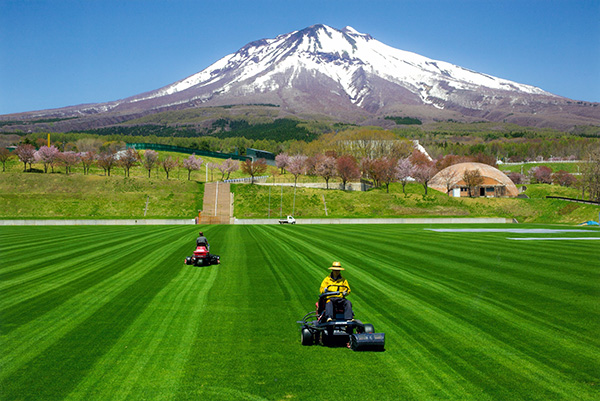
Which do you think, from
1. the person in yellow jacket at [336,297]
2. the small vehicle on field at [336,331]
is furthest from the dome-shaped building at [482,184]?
the small vehicle on field at [336,331]

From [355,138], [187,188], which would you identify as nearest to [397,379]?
[187,188]

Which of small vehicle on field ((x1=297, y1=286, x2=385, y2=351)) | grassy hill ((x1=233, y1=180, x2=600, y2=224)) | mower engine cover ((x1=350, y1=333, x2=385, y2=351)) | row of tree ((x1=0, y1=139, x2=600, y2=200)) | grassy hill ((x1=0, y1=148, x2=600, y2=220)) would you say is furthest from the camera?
row of tree ((x1=0, y1=139, x2=600, y2=200))

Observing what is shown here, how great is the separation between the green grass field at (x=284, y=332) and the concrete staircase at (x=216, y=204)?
55820mm

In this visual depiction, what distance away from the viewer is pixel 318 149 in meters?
174

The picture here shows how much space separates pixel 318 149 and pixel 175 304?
160387mm

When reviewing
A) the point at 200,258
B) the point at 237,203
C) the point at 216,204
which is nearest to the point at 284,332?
the point at 200,258

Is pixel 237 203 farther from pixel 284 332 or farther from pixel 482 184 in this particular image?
pixel 284 332

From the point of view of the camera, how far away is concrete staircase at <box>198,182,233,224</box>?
81.3 m

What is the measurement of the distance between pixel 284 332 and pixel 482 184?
5438 inches

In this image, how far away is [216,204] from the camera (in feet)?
305

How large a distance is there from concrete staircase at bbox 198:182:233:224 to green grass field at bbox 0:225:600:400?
55.8 m

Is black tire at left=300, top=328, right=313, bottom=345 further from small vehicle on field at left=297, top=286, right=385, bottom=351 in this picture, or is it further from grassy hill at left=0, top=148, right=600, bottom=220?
grassy hill at left=0, top=148, right=600, bottom=220

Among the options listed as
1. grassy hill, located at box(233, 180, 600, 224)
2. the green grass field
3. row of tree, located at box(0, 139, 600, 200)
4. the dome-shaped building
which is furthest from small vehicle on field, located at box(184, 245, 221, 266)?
the dome-shaped building

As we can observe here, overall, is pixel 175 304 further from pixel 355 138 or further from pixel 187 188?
pixel 355 138
